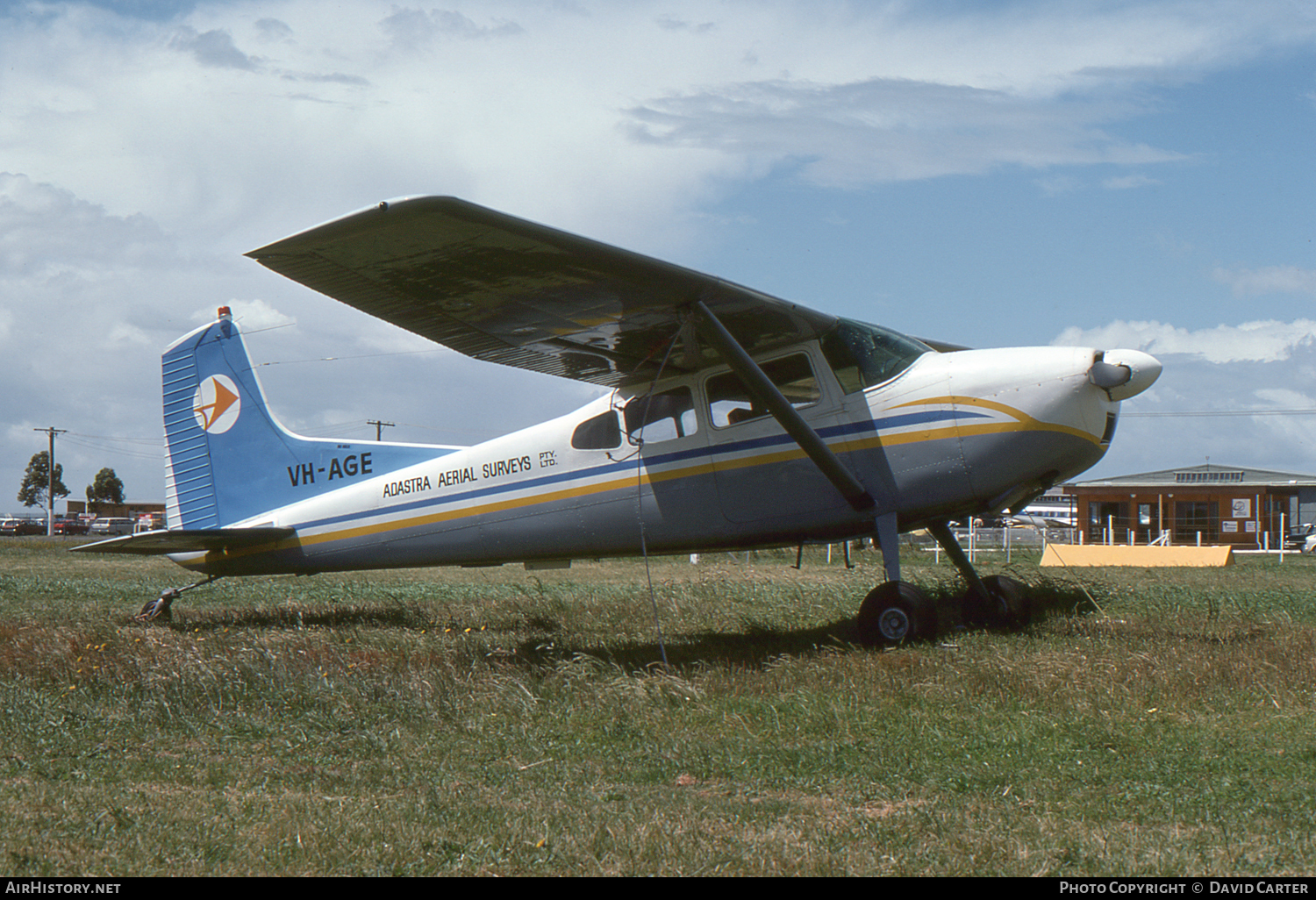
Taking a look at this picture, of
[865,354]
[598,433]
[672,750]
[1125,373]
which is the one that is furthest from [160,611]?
[1125,373]

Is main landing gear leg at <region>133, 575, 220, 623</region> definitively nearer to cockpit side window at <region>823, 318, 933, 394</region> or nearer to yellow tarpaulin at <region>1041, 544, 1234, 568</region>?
cockpit side window at <region>823, 318, 933, 394</region>

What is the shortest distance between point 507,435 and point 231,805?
273 inches

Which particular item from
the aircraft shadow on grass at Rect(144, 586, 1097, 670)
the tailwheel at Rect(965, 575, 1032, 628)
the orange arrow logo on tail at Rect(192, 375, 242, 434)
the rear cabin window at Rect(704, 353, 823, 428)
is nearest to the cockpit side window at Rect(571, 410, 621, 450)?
the rear cabin window at Rect(704, 353, 823, 428)

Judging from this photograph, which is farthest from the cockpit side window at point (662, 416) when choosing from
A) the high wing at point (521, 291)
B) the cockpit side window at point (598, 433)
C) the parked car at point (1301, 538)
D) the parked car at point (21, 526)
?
the parked car at point (21, 526)

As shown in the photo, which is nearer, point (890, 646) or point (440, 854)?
point (440, 854)

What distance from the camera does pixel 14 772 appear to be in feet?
18.7

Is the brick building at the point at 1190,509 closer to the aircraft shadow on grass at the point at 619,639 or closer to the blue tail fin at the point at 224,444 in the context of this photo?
the aircraft shadow on grass at the point at 619,639

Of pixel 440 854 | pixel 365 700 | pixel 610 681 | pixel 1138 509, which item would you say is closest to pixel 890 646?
pixel 610 681

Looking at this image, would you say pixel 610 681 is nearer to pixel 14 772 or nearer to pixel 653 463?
pixel 653 463

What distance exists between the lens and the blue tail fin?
1334cm

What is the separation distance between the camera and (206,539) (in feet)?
42.2

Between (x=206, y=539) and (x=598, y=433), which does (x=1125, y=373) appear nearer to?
(x=598, y=433)

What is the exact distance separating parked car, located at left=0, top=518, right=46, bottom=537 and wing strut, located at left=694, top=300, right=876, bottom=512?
90.3m

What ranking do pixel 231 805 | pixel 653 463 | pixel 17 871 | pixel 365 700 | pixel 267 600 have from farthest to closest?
pixel 267 600 → pixel 653 463 → pixel 365 700 → pixel 231 805 → pixel 17 871
